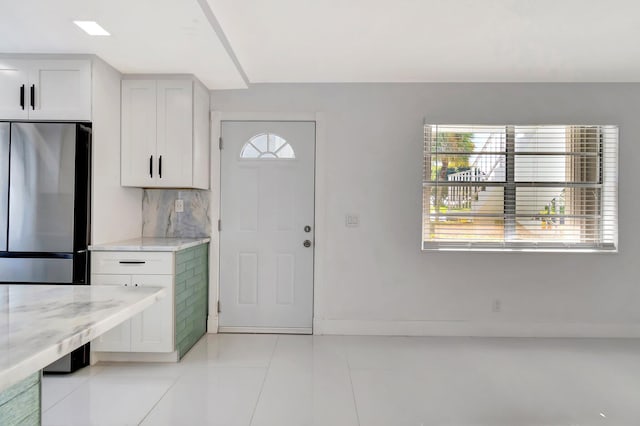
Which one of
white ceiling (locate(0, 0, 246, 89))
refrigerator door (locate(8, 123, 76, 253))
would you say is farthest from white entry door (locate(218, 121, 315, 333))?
refrigerator door (locate(8, 123, 76, 253))

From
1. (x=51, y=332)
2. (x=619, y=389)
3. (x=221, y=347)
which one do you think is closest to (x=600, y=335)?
(x=619, y=389)

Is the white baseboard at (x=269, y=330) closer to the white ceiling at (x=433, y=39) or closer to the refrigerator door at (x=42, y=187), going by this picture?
the refrigerator door at (x=42, y=187)

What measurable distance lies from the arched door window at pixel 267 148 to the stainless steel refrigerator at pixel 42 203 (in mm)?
1424

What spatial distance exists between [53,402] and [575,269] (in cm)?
436

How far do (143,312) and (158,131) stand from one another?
1.51 meters

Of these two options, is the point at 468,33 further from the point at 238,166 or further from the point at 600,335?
the point at 600,335

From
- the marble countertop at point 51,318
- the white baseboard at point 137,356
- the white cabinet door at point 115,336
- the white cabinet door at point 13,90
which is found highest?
the white cabinet door at point 13,90

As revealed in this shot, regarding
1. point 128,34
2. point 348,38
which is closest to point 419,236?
Answer: point 348,38

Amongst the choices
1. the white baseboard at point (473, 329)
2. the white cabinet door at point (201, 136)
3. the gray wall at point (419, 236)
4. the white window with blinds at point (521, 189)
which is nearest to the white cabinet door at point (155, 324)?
the white cabinet door at point (201, 136)

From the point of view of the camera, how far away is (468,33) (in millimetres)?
2795

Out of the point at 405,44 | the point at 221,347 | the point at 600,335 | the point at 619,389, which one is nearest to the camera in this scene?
the point at 619,389

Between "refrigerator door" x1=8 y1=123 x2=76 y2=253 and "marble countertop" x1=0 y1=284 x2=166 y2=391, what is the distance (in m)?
1.63

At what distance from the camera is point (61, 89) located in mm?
2957

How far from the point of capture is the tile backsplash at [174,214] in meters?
3.86
